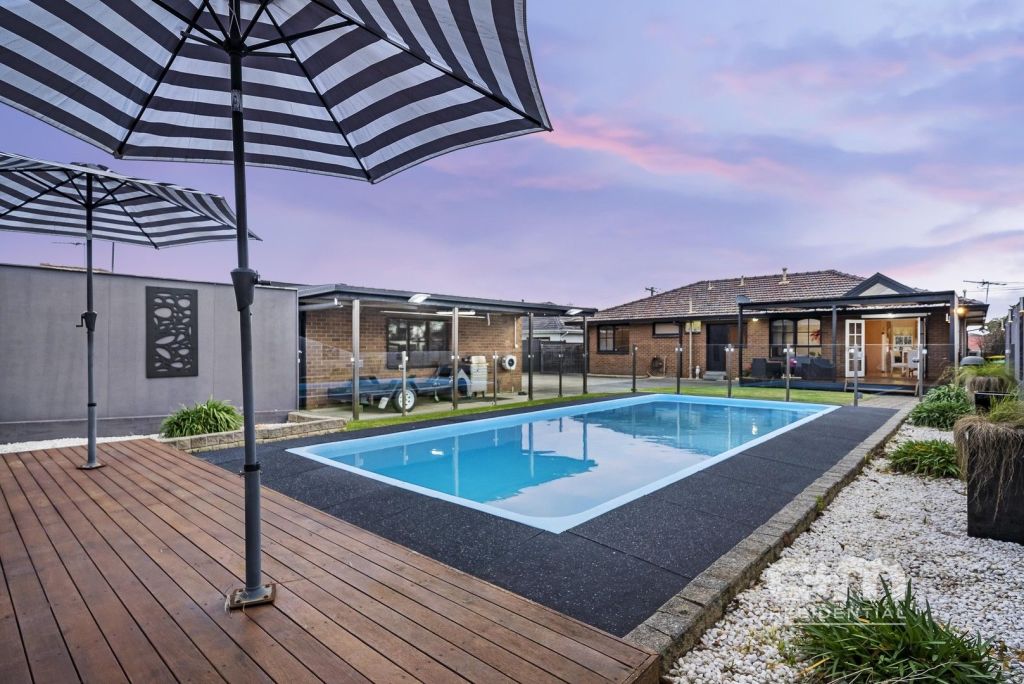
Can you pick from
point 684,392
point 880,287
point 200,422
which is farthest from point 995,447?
point 880,287

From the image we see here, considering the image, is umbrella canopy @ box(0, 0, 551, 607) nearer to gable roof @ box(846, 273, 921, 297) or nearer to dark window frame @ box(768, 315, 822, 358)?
gable roof @ box(846, 273, 921, 297)

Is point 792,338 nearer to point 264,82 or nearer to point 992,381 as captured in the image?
point 992,381

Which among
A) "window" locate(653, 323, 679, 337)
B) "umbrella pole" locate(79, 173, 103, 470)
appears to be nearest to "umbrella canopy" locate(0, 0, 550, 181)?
"umbrella pole" locate(79, 173, 103, 470)

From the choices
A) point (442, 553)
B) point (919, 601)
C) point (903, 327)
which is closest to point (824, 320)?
point (903, 327)

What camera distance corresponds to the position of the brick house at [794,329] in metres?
15.4

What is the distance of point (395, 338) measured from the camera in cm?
1400

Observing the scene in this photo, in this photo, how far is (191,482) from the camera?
4.42m

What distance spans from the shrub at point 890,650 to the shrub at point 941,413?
7.47 m

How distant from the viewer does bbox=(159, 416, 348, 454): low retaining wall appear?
6121mm

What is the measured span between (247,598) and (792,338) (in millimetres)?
19878

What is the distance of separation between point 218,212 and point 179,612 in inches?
148

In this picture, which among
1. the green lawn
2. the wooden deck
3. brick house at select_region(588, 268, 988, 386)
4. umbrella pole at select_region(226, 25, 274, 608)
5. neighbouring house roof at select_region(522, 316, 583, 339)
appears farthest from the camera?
neighbouring house roof at select_region(522, 316, 583, 339)

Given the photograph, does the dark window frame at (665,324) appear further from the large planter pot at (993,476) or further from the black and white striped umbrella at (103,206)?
the black and white striped umbrella at (103,206)

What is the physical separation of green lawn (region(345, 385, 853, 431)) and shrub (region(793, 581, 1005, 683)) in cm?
705
